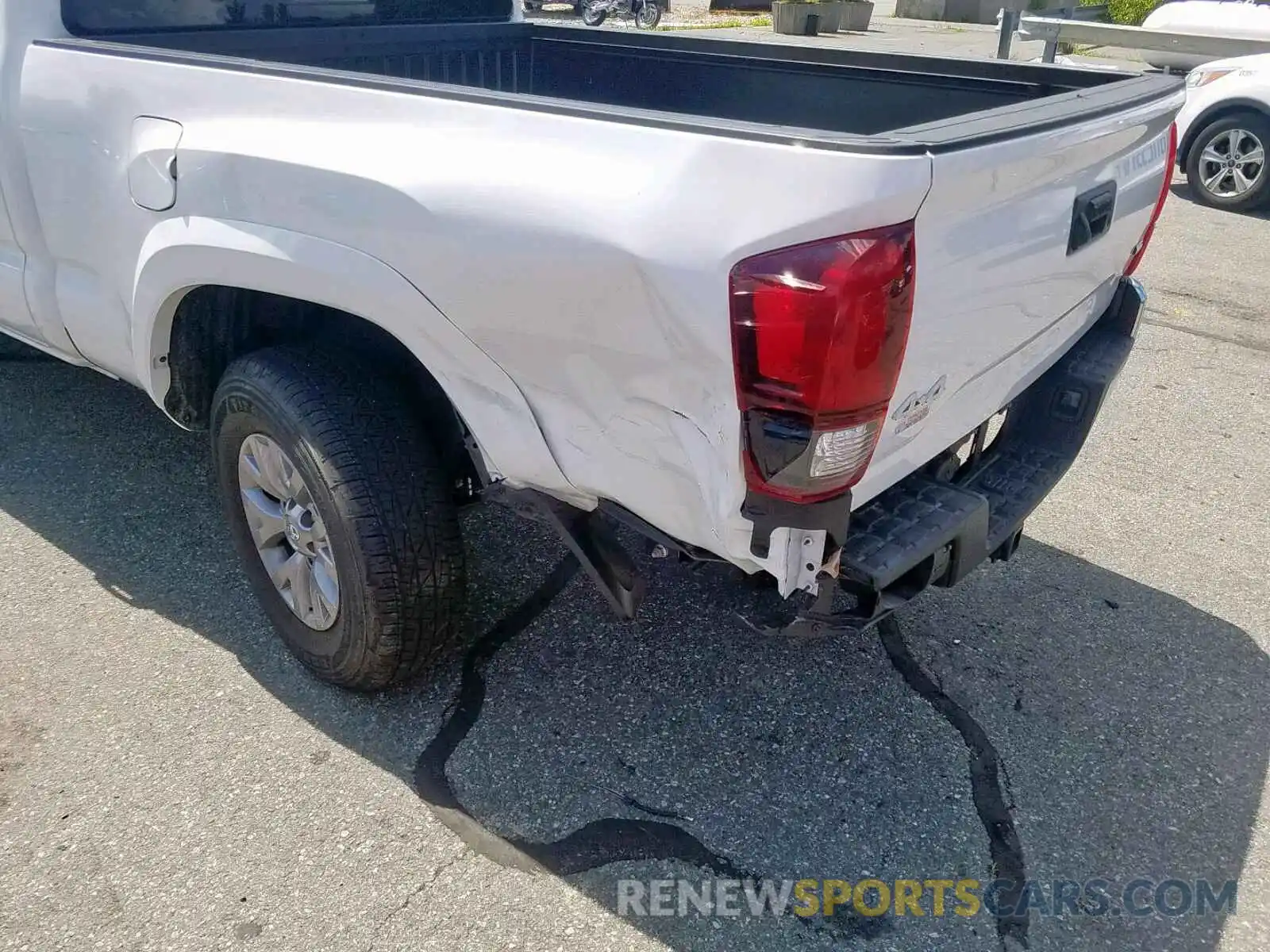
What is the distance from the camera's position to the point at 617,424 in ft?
6.36

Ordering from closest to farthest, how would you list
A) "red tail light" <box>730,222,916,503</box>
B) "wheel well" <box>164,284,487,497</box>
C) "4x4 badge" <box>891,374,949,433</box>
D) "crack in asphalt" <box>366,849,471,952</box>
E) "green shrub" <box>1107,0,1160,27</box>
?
1. "red tail light" <box>730,222,916,503</box>
2. "4x4 badge" <box>891,374,949,433</box>
3. "crack in asphalt" <box>366,849,471,952</box>
4. "wheel well" <box>164,284,487,497</box>
5. "green shrub" <box>1107,0,1160,27</box>

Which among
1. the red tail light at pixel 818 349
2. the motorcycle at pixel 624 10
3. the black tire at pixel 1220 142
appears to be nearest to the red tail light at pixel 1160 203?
the red tail light at pixel 818 349

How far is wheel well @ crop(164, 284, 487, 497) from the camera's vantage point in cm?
254

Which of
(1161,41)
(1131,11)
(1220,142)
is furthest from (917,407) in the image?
(1131,11)

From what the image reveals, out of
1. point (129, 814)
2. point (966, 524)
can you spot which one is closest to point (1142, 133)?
point (966, 524)

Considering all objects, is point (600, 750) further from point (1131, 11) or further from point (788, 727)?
point (1131, 11)

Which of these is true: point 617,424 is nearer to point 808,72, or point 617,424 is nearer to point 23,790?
point 23,790

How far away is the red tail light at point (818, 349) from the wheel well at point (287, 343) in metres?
0.81

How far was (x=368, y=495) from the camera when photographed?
93.6 inches

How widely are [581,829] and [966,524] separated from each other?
1099 mm

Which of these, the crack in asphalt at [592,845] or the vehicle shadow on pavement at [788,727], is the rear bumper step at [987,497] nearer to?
the vehicle shadow on pavement at [788,727]

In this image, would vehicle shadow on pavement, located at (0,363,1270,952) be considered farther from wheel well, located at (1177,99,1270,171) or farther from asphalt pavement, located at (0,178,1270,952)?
wheel well, located at (1177,99,1270,171)

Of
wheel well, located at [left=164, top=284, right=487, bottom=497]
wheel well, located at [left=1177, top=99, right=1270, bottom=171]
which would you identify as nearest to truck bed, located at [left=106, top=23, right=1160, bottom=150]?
wheel well, located at [left=164, top=284, right=487, bottom=497]

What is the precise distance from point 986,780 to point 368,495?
1.64 metres
